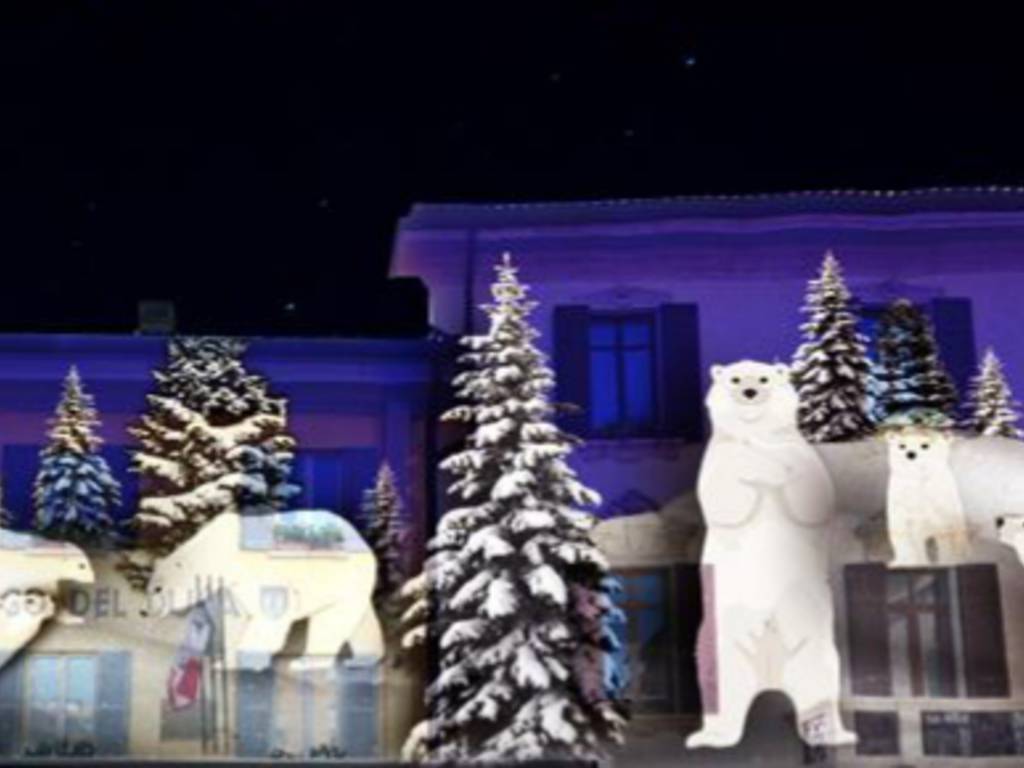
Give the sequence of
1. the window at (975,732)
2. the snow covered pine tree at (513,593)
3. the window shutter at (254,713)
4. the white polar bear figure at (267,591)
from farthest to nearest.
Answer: the white polar bear figure at (267,591) → the window shutter at (254,713) → the window at (975,732) → the snow covered pine tree at (513,593)

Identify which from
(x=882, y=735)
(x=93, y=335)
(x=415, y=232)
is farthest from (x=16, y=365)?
(x=882, y=735)

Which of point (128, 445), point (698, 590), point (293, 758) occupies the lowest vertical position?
point (293, 758)

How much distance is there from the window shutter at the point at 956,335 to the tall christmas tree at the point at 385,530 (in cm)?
416

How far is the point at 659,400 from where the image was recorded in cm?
1177

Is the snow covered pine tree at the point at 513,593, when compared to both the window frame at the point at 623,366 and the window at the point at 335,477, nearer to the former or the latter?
the window frame at the point at 623,366

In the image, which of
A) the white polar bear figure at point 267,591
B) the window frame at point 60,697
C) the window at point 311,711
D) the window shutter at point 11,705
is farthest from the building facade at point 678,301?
the window shutter at point 11,705

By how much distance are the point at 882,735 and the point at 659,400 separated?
9.31ft

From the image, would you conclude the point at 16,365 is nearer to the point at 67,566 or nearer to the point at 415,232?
the point at 67,566

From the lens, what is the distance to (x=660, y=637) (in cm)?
1138

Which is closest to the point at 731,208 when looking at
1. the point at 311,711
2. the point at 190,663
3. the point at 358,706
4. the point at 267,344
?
the point at 267,344

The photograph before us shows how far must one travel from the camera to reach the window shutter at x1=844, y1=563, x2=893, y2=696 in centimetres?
1117

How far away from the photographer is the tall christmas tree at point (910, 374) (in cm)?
1160

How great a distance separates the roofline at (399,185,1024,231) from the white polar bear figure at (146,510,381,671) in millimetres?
2585

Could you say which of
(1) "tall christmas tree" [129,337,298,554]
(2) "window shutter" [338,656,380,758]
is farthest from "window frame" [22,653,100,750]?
(2) "window shutter" [338,656,380,758]
